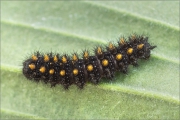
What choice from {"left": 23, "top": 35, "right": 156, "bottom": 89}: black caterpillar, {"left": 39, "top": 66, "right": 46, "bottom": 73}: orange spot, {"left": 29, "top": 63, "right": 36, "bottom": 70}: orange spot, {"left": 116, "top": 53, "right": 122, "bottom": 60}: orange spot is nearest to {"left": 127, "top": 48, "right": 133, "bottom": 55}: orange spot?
{"left": 23, "top": 35, "right": 156, "bottom": 89}: black caterpillar

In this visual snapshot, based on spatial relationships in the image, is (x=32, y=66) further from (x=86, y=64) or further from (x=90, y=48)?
(x=90, y=48)

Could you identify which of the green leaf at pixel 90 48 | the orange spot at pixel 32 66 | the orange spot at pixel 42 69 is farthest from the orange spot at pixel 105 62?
the orange spot at pixel 32 66

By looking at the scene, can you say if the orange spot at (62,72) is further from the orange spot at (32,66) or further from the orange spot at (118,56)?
the orange spot at (118,56)

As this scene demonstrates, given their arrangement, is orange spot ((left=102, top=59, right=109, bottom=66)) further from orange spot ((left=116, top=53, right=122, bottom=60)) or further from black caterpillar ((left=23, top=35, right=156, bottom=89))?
orange spot ((left=116, top=53, right=122, bottom=60))

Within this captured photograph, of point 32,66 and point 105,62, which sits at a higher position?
point 105,62

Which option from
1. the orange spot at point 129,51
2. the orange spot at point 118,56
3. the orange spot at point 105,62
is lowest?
the orange spot at point 105,62

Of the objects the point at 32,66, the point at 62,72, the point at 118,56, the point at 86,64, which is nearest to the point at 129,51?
the point at 118,56
